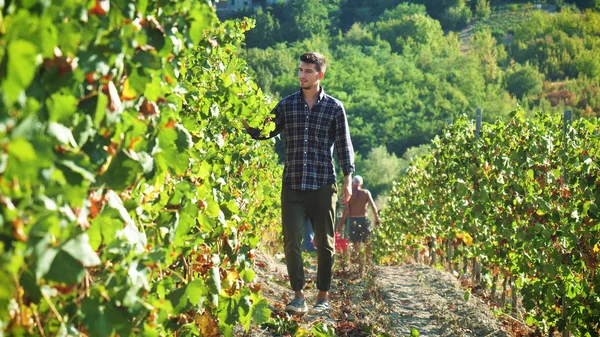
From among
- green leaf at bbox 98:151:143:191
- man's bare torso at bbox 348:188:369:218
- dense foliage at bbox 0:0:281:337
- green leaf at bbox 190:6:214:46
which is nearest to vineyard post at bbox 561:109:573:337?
dense foliage at bbox 0:0:281:337

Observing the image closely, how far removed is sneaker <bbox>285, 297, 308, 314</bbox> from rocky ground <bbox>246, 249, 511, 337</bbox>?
0.19ft

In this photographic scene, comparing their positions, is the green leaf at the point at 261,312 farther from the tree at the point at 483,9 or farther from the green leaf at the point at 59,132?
the tree at the point at 483,9

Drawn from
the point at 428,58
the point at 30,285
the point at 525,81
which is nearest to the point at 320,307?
the point at 30,285

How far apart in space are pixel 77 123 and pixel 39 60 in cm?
21

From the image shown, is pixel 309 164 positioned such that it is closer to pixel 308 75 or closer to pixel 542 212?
pixel 308 75

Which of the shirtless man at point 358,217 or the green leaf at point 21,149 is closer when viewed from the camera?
the green leaf at point 21,149

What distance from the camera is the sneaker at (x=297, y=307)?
5297 mm

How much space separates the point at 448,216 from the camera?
29.9 feet

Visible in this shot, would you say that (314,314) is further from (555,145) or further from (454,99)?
(454,99)

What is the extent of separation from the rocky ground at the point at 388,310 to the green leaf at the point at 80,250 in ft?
5.72

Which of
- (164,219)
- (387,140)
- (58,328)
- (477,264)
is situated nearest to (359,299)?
(477,264)

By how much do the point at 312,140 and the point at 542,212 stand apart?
1.56 metres

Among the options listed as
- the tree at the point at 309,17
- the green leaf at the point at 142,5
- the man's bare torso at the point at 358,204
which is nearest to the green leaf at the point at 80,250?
the green leaf at the point at 142,5

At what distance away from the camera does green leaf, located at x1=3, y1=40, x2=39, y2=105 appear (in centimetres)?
140
